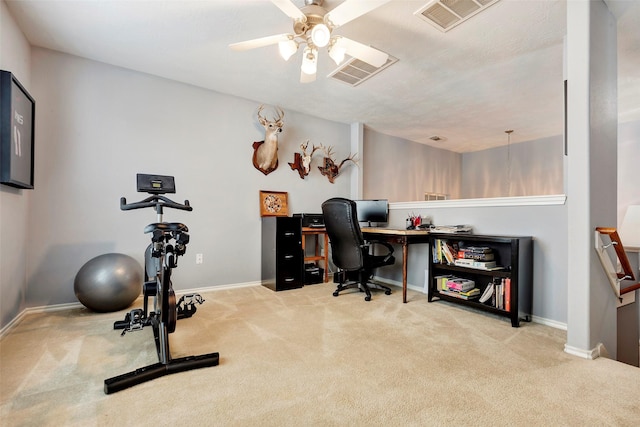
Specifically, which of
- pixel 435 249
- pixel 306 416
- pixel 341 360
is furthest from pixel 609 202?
pixel 306 416

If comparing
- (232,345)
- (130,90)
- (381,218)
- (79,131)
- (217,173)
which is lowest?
(232,345)

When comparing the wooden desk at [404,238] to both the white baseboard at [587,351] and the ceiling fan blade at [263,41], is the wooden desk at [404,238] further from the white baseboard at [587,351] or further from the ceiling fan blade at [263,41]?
the ceiling fan blade at [263,41]

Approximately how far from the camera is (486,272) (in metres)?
2.69

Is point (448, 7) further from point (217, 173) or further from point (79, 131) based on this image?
point (79, 131)

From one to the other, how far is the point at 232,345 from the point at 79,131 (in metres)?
2.68

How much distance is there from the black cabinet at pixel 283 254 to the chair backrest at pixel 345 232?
514 mm

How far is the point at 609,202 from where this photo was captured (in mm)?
2117

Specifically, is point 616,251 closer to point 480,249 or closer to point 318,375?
point 480,249

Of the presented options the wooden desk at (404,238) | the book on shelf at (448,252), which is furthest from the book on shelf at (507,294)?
the wooden desk at (404,238)

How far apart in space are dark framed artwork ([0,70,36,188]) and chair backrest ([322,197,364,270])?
2661mm

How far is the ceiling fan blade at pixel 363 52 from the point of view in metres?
2.18

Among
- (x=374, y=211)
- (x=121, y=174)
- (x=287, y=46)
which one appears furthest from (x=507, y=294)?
(x=121, y=174)

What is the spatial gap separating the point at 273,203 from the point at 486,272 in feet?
8.84

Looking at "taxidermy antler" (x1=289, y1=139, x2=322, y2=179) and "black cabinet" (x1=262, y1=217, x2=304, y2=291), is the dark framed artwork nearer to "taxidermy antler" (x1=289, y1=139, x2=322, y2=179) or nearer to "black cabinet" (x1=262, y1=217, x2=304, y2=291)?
"black cabinet" (x1=262, y1=217, x2=304, y2=291)
